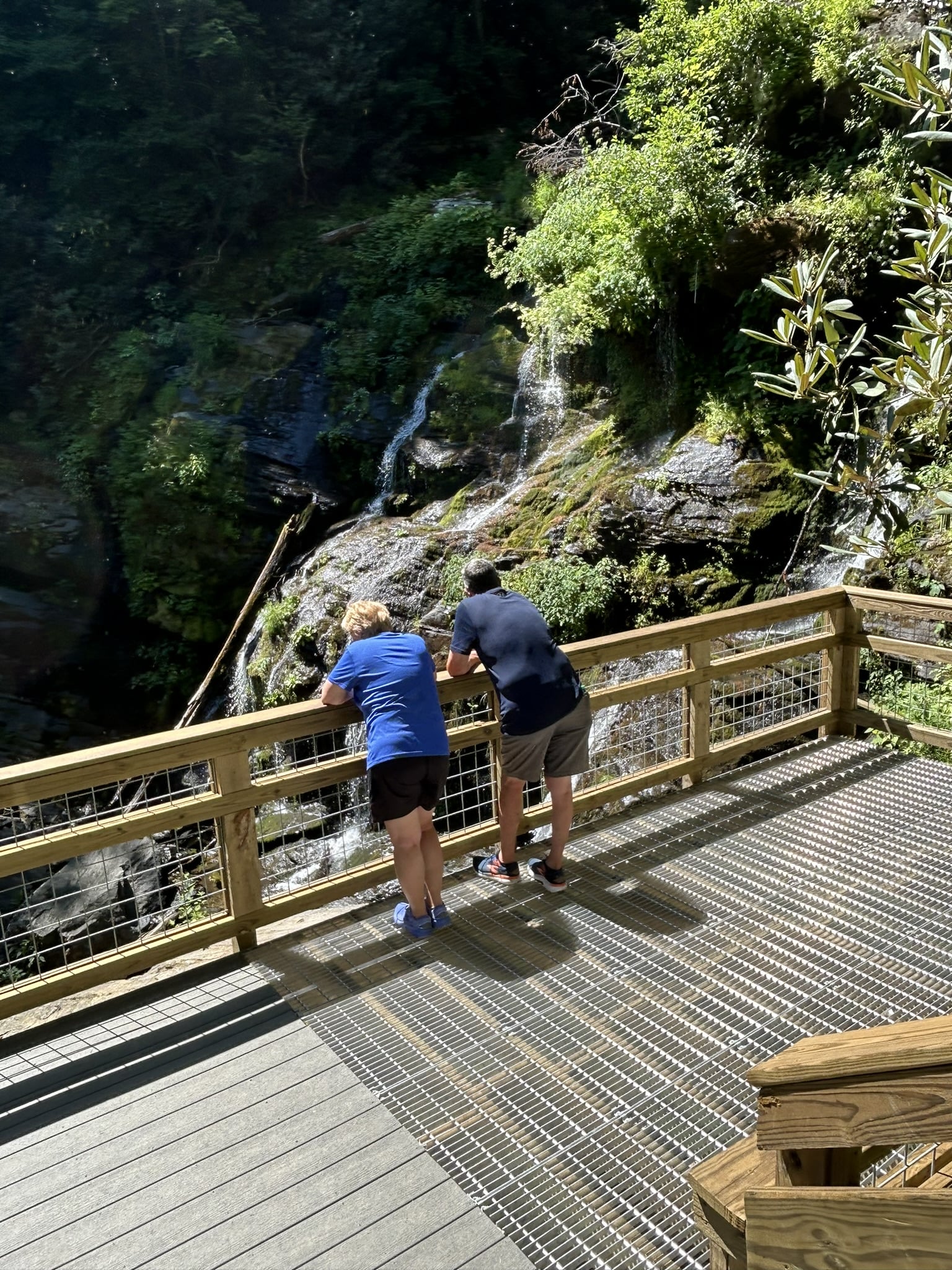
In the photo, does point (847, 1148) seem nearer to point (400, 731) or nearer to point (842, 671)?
point (400, 731)

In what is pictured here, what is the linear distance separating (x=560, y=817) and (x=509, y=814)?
9.0 inches

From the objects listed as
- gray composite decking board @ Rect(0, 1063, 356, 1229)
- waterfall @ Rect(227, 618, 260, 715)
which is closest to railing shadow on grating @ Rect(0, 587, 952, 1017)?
gray composite decking board @ Rect(0, 1063, 356, 1229)

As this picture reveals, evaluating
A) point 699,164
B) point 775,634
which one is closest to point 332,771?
point 775,634

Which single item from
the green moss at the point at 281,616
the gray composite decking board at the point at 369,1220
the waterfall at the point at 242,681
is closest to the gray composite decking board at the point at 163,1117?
the gray composite decking board at the point at 369,1220

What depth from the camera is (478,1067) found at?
10.3 ft

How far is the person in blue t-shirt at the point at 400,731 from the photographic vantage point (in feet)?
11.8

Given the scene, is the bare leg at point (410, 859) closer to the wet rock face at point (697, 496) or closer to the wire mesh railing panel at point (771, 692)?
the wire mesh railing panel at point (771, 692)

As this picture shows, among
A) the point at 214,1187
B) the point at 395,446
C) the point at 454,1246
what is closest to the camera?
the point at 454,1246

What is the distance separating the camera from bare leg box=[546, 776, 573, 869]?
4.20 m

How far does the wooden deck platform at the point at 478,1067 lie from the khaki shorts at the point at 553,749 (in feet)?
1.98

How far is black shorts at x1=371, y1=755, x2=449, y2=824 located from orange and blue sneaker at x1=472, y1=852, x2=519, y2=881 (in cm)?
86

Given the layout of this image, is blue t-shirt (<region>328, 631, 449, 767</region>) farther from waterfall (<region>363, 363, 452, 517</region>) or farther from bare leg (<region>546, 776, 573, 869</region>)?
waterfall (<region>363, 363, 452, 517</region>)

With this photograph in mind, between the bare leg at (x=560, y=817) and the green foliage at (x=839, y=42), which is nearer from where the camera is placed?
the bare leg at (x=560, y=817)

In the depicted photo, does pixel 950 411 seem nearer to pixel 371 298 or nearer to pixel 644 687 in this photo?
pixel 644 687
